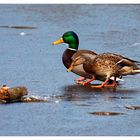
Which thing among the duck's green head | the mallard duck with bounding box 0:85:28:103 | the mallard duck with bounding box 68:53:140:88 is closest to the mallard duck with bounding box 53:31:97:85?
the duck's green head

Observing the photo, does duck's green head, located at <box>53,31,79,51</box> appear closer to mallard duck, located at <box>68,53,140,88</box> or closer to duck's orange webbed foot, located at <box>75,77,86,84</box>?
duck's orange webbed foot, located at <box>75,77,86,84</box>

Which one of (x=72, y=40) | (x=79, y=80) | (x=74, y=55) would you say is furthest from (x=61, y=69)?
(x=79, y=80)

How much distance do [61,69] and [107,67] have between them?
127 cm

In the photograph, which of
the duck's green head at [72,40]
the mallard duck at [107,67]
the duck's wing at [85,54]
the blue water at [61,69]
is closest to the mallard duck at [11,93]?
the blue water at [61,69]

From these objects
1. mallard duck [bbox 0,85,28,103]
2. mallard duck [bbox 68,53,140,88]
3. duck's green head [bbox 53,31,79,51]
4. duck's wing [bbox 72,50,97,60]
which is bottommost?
mallard duck [bbox 0,85,28,103]

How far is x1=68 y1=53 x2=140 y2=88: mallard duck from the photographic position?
10.8m

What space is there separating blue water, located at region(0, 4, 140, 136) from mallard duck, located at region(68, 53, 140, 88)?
18 centimetres

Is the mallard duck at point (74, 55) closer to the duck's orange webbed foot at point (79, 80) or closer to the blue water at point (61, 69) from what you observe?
the duck's orange webbed foot at point (79, 80)

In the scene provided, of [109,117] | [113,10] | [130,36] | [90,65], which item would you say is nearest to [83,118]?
[109,117]

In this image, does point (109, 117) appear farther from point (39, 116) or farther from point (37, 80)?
point (37, 80)

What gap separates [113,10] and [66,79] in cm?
876

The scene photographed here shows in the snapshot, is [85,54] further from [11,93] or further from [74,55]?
[11,93]

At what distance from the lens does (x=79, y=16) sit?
18.5 metres

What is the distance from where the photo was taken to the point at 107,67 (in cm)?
1084
